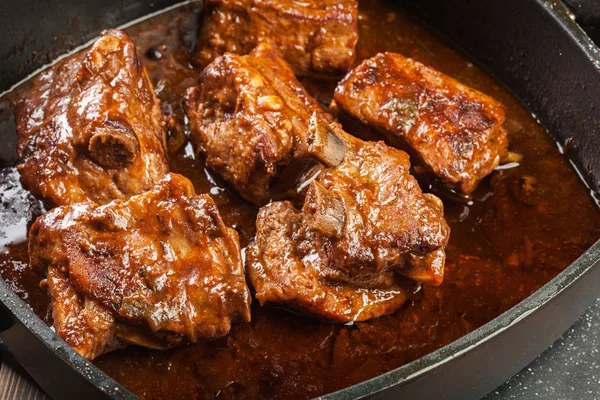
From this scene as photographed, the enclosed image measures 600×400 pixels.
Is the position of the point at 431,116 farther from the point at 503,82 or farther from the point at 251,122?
the point at 503,82

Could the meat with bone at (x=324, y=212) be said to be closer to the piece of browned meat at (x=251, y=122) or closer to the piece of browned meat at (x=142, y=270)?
the piece of browned meat at (x=251, y=122)

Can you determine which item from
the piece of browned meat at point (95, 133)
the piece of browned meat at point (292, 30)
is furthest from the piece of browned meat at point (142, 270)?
the piece of browned meat at point (292, 30)

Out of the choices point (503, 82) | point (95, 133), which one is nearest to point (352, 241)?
point (95, 133)

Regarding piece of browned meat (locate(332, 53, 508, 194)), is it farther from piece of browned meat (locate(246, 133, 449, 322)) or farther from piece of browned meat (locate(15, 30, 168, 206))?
piece of browned meat (locate(15, 30, 168, 206))

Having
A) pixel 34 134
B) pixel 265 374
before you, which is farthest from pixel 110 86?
pixel 265 374

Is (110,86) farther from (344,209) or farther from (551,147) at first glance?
(551,147)

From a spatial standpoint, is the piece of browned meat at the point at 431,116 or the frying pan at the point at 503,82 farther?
the piece of browned meat at the point at 431,116

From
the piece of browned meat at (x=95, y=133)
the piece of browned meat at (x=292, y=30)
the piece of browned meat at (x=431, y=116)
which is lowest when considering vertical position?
the piece of browned meat at (x=95, y=133)
